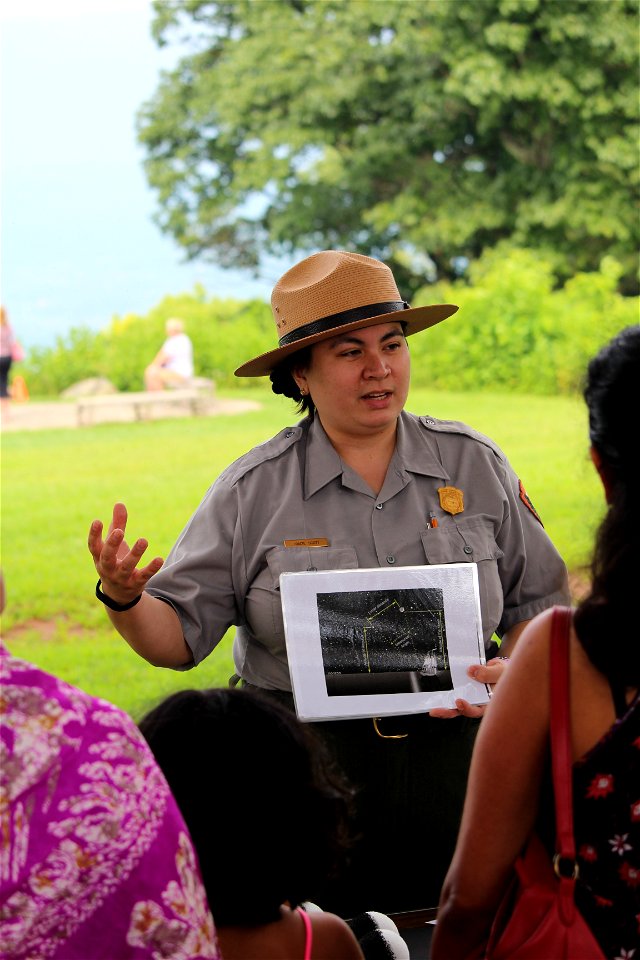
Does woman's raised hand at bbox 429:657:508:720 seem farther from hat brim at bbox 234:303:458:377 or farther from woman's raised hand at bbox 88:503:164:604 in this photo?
hat brim at bbox 234:303:458:377

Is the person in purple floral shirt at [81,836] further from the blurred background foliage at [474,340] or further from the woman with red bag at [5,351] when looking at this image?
the woman with red bag at [5,351]

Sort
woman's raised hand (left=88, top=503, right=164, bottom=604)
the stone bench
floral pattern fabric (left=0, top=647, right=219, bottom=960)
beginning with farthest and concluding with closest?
the stone bench
woman's raised hand (left=88, top=503, right=164, bottom=604)
floral pattern fabric (left=0, top=647, right=219, bottom=960)

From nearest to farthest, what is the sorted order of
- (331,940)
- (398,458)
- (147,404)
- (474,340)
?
(331,940) → (398,458) → (147,404) → (474,340)

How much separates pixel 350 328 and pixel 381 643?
66 cm

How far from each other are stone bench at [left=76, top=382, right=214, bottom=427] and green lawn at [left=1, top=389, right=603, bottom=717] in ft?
0.88

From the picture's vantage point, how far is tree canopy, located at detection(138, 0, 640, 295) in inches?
664

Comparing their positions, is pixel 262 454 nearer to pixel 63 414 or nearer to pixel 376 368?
pixel 376 368

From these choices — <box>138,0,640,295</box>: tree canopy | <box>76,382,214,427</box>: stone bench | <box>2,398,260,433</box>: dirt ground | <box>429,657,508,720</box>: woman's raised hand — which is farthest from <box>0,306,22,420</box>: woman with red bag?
<box>429,657,508,720</box>: woman's raised hand

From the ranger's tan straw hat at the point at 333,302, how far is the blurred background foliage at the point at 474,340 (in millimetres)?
8866

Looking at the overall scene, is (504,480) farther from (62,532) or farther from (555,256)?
(555,256)

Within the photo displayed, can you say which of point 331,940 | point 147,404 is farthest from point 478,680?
Result: point 147,404

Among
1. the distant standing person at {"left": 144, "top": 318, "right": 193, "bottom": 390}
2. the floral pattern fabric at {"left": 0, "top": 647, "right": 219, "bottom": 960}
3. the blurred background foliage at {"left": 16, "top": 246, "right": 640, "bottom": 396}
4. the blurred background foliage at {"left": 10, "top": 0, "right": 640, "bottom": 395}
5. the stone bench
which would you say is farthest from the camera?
the blurred background foliage at {"left": 10, "top": 0, "right": 640, "bottom": 395}

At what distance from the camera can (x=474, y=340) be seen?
14.0 m

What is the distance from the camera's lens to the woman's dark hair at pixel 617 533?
1.34 metres
